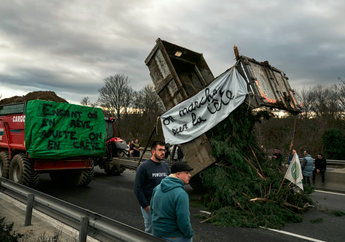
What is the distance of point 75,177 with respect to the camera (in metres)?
10.1

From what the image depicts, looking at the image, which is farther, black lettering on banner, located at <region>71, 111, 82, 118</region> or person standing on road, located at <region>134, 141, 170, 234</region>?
black lettering on banner, located at <region>71, 111, 82, 118</region>

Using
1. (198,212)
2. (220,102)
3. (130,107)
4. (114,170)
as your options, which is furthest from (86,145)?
(130,107)

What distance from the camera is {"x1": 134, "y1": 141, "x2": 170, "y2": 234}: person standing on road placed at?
405cm

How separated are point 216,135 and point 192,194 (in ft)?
7.71

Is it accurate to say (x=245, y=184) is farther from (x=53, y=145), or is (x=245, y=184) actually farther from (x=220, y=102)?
(x=53, y=145)

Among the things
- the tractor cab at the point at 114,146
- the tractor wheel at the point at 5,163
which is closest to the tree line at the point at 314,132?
the tractor cab at the point at 114,146

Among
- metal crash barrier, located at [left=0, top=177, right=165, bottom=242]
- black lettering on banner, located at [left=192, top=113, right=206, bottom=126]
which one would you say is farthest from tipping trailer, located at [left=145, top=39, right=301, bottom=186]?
metal crash barrier, located at [left=0, top=177, right=165, bottom=242]

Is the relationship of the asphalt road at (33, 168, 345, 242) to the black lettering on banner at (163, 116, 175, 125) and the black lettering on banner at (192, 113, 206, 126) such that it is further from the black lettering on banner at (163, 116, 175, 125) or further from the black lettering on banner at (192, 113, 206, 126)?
the black lettering on banner at (163, 116, 175, 125)

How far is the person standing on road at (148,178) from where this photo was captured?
4055 mm

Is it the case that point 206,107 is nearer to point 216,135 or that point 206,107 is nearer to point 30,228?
point 216,135

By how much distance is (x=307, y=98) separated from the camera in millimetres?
41375

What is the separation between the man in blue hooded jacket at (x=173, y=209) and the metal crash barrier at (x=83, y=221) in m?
0.19

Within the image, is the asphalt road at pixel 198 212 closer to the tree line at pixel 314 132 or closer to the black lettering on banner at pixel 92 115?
the black lettering on banner at pixel 92 115

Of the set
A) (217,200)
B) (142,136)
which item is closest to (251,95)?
(217,200)
